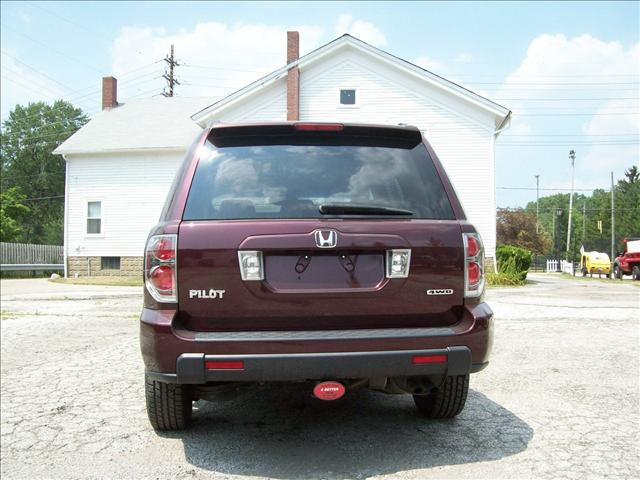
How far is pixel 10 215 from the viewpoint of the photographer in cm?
4400

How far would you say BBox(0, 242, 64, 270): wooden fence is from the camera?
32.3 meters

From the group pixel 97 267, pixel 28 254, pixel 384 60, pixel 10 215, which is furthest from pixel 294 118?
pixel 10 215

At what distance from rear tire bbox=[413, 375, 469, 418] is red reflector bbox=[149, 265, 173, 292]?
1889mm

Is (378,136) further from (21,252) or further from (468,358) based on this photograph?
(21,252)

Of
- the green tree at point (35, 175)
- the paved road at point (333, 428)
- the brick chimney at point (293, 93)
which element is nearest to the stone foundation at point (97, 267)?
the brick chimney at point (293, 93)

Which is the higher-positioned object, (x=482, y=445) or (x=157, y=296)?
(x=157, y=296)

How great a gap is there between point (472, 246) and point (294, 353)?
A: 3.89ft

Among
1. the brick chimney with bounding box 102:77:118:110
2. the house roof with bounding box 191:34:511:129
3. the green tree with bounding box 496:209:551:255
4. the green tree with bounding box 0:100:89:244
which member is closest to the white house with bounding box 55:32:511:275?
the house roof with bounding box 191:34:511:129

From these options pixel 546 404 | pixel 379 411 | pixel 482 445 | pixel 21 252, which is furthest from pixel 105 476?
pixel 21 252

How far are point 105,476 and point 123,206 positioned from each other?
20934 millimetres

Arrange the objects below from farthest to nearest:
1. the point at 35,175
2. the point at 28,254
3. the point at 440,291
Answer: the point at 35,175, the point at 28,254, the point at 440,291

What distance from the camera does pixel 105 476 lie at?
3031mm

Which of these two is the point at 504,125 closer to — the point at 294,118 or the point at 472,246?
the point at 294,118

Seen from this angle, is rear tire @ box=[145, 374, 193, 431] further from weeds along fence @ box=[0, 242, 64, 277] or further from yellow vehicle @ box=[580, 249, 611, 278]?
yellow vehicle @ box=[580, 249, 611, 278]
